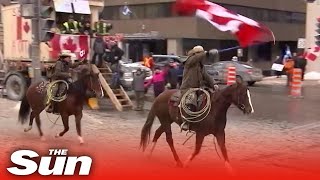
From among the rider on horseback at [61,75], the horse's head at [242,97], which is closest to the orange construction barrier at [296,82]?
the rider on horseback at [61,75]

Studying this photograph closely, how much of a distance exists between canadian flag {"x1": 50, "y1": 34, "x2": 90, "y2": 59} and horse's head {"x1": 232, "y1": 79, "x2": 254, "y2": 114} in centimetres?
1055

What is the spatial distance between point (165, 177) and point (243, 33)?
2.53 m

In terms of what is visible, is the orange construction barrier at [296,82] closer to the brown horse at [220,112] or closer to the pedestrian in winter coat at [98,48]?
the pedestrian in winter coat at [98,48]

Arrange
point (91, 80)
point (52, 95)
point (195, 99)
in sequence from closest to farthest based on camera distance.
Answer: point (195, 99)
point (91, 80)
point (52, 95)

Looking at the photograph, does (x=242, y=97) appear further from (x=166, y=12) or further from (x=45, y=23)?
(x=166, y=12)

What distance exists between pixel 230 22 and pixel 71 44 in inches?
405

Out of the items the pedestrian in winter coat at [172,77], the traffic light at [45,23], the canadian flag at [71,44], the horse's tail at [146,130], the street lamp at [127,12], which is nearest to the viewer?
the horse's tail at [146,130]

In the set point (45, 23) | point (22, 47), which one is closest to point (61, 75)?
point (45, 23)

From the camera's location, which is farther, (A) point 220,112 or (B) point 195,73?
(B) point 195,73

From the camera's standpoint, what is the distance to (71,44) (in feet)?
59.6

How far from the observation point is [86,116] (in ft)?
51.1

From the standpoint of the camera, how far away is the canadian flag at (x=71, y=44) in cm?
1792

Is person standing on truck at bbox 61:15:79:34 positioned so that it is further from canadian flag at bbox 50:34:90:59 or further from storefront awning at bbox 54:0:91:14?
storefront awning at bbox 54:0:91:14

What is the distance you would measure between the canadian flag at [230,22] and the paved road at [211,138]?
221cm
